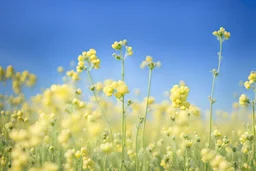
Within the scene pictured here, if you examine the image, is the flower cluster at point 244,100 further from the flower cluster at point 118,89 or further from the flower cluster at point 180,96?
the flower cluster at point 118,89

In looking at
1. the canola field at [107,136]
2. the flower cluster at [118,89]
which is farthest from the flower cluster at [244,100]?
the flower cluster at [118,89]

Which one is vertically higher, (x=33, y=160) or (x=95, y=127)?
(x=95, y=127)

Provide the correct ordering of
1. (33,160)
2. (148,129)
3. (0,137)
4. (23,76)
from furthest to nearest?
1. (23,76)
2. (148,129)
3. (0,137)
4. (33,160)

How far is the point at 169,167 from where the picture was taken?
3725mm

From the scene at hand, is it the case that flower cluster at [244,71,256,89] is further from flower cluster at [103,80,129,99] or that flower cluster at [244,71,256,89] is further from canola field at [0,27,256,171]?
flower cluster at [103,80,129,99]

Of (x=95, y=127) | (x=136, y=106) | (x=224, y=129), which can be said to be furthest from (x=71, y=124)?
(x=224, y=129)

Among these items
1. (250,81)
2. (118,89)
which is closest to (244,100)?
(250,81)

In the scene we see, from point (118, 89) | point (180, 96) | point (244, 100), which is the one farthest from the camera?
point (244, 100)

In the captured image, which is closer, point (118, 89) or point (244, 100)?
point (118, 89)

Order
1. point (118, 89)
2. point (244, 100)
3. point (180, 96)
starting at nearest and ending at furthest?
point (118, 89) → point (180, 96) → point (244, 100)

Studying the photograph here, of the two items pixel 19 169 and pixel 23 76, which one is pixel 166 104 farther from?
pixel 19 169

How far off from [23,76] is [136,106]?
3.57 meters

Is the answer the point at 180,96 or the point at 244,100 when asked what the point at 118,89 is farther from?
the point at 244,100

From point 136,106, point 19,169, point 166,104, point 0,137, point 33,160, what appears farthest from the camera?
point 166,104
